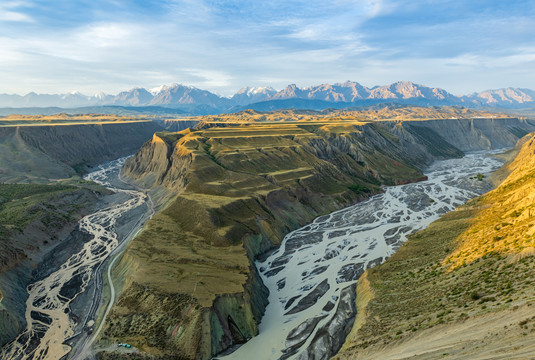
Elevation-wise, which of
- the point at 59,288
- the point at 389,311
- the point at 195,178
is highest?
the point at 195,178

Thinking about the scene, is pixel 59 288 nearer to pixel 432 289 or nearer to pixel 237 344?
pixel 237 344

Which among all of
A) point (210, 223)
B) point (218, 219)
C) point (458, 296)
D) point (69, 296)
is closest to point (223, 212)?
point (218, 219)

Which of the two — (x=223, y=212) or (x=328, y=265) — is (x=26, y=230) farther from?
(x=328, y=265)

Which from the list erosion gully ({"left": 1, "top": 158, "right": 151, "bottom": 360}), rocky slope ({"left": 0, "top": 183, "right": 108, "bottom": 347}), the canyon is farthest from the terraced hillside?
rocky slope ({"left": 0, "top": 183, "right": 108, "bottom": 347})

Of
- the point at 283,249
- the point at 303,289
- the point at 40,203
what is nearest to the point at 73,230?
the point at 40,203

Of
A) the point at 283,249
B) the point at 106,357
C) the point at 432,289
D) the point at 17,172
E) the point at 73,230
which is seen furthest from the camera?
the point at 17,172

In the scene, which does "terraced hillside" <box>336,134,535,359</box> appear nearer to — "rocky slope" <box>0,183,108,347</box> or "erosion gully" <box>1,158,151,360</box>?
"erosion gully" <box>1,158,151,360</box>
